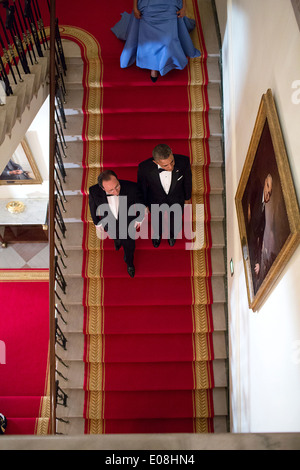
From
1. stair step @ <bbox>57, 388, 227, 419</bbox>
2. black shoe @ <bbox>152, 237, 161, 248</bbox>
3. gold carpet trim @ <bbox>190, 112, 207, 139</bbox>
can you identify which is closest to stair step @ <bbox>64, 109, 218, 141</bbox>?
gold carpet trim @ <bbox>190, 112, 207, 139</bbox>

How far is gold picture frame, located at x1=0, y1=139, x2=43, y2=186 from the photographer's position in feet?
25.9

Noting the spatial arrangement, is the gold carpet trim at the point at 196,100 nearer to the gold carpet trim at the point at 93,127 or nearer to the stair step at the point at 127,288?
the gold carpet trim at the point at 93,127

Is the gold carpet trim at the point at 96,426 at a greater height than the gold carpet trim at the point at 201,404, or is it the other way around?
the gold carpet trim at the point at 201,404

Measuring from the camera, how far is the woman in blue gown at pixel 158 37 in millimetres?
5500

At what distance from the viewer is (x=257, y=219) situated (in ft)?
12.2

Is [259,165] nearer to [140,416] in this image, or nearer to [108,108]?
[108,108]

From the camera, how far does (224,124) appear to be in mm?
5672

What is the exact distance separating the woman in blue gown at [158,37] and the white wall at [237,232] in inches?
20.1

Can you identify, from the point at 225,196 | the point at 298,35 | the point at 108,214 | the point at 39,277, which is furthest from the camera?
the point at 39,277

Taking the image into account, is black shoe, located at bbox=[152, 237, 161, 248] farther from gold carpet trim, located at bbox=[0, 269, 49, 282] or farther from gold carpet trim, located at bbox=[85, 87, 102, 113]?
gold carpet trim, located at bbox=[0, 269, 49, 282]

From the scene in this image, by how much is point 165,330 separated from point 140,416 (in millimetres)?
979

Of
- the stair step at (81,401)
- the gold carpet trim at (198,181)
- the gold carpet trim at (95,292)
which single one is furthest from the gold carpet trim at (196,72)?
the stair step at (81,401)

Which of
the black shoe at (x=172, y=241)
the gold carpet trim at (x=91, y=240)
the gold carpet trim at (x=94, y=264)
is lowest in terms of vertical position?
the gold carpet trim at (x=94, y=264)

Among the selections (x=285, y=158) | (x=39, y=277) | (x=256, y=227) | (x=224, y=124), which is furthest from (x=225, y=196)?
(x=39, y=277)
